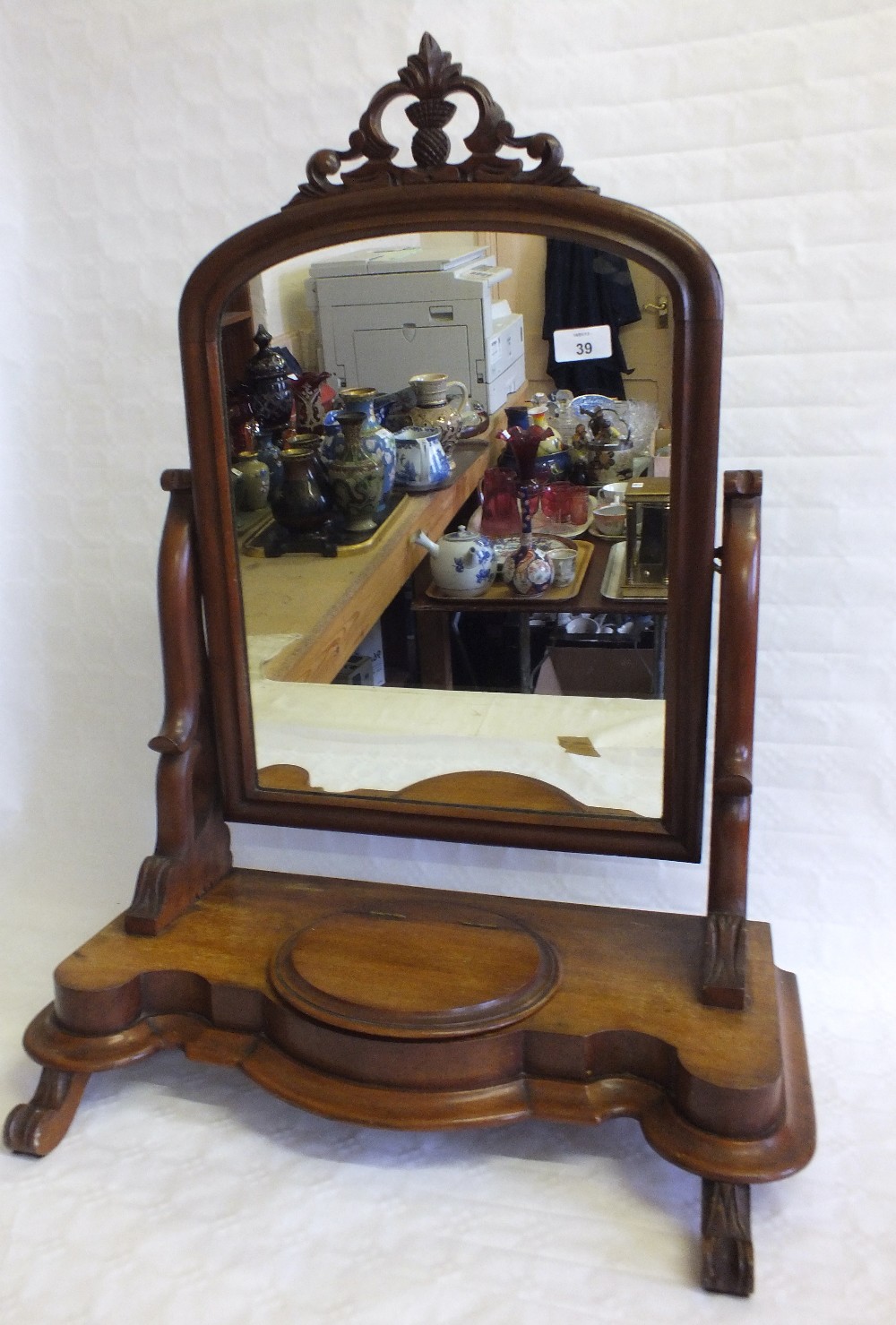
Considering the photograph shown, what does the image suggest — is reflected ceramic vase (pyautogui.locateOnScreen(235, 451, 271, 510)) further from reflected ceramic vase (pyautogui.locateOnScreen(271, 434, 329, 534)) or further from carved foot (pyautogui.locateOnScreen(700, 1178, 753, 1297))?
carved foot (pyautogui.locateOnScreen(700, 1178, 753, 1297))

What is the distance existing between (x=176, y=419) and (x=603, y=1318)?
1.99 feet

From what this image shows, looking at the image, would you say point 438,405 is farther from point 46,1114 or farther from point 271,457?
point 46,1114

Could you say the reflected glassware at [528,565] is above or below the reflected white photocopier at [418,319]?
below

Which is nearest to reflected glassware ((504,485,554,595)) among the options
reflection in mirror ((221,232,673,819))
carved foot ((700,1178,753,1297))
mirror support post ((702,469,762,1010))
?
reflection in mirror ((221,232,673,819))

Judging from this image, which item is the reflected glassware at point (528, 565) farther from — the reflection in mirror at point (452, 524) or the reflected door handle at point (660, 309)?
the reflected door handle at point (660, 309)

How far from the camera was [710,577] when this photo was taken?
2.18ft

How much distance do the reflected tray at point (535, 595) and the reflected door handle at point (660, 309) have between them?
5.3 inches

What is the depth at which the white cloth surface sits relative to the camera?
72cm

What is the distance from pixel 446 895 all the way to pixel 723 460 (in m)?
0.32

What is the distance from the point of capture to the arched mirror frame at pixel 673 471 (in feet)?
2.04

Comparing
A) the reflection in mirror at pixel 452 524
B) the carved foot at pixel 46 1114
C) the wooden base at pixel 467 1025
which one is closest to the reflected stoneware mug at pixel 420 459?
the reflection in mirror at pixel 452 524

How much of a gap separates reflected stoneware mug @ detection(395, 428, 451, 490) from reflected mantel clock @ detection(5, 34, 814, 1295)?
18mm

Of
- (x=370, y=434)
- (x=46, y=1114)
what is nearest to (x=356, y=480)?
(x=370, y=434)

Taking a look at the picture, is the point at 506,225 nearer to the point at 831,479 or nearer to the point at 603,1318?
the point at 831,479
